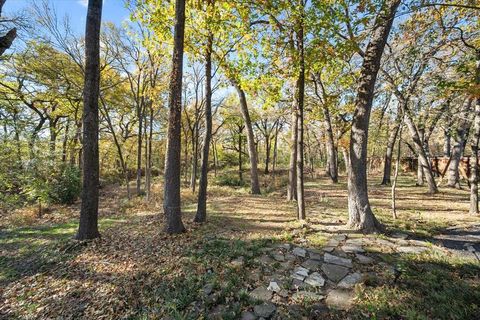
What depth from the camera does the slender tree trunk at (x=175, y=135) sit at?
529 cm

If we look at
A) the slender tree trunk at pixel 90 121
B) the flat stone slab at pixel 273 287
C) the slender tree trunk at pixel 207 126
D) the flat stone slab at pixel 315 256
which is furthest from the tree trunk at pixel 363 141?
the slender tree trunk at pixel 90 121

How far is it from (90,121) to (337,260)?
21.0ft

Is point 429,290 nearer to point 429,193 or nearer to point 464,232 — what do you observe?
point 464,232

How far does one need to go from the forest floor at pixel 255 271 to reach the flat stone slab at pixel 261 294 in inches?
1.1

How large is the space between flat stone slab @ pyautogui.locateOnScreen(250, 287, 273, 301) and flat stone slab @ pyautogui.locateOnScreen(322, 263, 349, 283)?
1.06 meters

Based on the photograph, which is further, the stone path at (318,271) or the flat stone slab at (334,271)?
the flat stone slab at (334,271)

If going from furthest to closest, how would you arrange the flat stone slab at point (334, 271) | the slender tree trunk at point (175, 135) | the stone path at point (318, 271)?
the slender tree trunk at point (175, 135), the flat stone slab at point (334, 271), the stone path at point (318, 271)

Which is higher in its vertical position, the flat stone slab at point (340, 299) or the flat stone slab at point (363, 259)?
the flat stone slab at point (363, 259)

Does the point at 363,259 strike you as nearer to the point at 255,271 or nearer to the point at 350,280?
the point at 350,280

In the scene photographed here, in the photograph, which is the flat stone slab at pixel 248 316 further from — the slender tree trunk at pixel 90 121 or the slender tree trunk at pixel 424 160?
the slender tree trunk at pixel 424 160

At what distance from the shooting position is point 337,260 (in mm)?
3938

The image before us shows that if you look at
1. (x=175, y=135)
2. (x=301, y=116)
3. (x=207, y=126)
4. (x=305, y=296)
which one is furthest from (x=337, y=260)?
(x=207, y=126)

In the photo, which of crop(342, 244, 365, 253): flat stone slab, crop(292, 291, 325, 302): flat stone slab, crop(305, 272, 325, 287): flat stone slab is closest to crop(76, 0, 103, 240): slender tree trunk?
crop(292, 291, 325, 302): flat stone slab

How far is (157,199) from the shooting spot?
11758 millimetres
